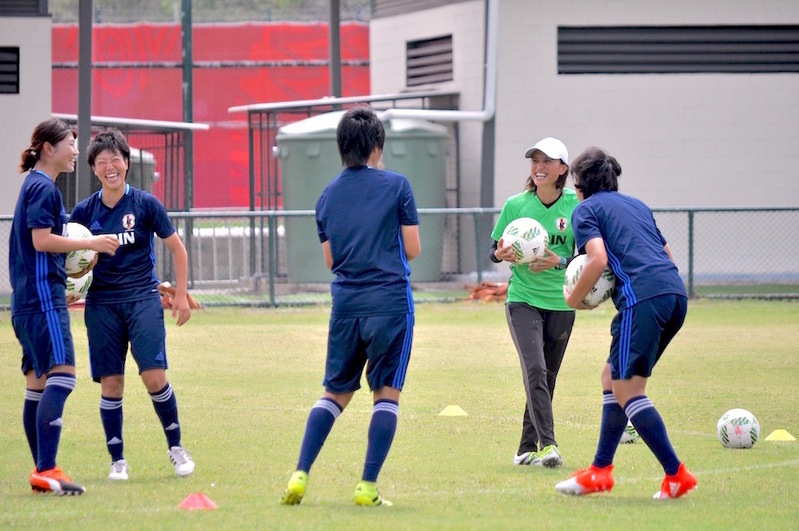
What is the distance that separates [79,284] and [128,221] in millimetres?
444

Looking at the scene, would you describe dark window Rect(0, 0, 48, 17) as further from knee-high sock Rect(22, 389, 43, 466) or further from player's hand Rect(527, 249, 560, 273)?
player's hand Rect(527, 249, 560, 273)

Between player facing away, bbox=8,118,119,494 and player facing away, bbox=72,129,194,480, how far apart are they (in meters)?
0.25

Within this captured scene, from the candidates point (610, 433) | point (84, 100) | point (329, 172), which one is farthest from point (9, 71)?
point (610, 433)

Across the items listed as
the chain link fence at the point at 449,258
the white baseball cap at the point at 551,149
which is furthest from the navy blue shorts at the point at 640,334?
the chain link fence at the point at 449,258

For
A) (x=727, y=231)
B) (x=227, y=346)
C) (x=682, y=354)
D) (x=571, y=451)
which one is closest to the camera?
(x=571, y=451)

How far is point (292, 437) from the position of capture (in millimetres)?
8898

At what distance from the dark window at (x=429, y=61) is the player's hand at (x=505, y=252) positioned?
15.8m

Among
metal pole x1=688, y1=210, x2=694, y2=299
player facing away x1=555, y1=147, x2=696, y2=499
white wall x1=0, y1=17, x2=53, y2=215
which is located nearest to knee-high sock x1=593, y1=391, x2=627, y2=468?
player facing away x1=555, y1=147, x2=696, y2=499

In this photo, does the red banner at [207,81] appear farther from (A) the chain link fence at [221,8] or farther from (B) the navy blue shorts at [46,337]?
(B) the navy blue shorts at [46,337]

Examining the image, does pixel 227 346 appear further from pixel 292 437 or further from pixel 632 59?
pixel 632 59

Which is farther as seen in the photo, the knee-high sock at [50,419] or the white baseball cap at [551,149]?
the white baseball cap at [551,149]

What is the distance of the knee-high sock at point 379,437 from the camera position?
21.2 ft

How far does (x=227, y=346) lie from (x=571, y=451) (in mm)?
6973

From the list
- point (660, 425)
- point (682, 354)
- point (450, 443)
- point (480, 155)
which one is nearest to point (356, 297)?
point (660, 425)
